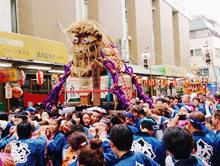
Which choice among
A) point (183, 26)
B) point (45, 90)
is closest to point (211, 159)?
point (45, 90)

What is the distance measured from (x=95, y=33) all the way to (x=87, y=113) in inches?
87.5

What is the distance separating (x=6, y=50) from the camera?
791 cm

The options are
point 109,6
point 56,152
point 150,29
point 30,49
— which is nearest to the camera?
point 56,152

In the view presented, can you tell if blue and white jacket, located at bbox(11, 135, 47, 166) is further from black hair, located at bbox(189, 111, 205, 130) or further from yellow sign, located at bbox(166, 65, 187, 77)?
yellow sign, located at bbox(166, 65, 187, 77)

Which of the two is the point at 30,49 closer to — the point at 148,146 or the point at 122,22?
the point at 148,146

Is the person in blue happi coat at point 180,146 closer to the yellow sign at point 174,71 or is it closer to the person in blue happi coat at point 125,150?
the person in blue happi coat at point 125,150

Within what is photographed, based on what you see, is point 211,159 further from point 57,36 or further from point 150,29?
point 150,29

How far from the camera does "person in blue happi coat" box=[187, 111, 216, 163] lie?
3.44 meters

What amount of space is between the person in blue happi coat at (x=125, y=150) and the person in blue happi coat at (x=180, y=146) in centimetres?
29

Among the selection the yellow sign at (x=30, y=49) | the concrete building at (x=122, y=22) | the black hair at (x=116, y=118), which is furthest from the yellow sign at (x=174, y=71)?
the black hair at (x=116, y=118)

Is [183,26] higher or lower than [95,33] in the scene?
higher

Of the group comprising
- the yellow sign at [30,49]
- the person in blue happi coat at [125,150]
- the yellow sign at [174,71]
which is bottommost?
the person in blue happi coat at [125,150]

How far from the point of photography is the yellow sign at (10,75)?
8.60 m

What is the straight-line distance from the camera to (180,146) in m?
2.50
